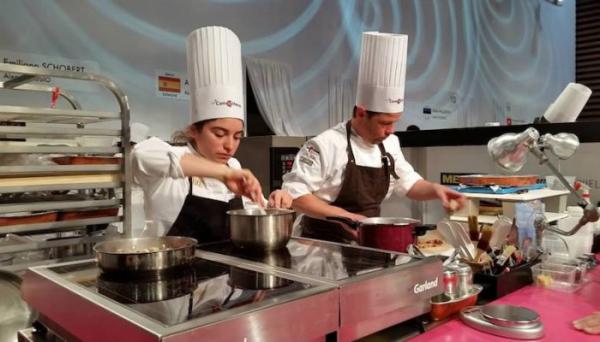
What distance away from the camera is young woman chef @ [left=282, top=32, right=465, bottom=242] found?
2.03m

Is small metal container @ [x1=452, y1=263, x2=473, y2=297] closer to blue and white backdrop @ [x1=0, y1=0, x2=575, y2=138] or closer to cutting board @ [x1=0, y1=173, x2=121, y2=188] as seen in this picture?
cutting board @ [x1=0, y1=173, x2=121, y2=188]

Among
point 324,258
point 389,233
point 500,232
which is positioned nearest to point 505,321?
point 389,233

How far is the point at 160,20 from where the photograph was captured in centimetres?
361

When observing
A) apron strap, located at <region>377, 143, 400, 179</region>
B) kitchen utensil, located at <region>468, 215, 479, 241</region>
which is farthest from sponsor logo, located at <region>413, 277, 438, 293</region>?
apron strap, located at <region>377, 143, 400, 179</region>

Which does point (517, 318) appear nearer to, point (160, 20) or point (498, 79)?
point (160, 20)

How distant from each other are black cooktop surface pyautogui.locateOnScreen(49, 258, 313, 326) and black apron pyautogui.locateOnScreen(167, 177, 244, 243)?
0.54m

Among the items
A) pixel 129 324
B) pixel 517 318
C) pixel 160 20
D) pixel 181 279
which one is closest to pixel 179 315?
pixel 129 324

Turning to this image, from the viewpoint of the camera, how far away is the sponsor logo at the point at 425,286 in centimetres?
98

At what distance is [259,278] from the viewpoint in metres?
0.90

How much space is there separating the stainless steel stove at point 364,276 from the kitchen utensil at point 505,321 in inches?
6.4

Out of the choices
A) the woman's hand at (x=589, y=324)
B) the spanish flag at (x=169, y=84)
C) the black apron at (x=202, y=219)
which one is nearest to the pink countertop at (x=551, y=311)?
the woman's hand at (x=589, y=324)

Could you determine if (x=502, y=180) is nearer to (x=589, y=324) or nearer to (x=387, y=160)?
(x=387, y=160)

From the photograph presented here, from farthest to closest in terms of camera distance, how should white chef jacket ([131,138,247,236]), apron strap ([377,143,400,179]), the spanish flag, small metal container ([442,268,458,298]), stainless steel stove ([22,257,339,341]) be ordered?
the spanish flag < apron strap ([377,143,400,179]) < white chef jacket ([131,138,247,236]) < small metal container ([442,268,458,298]) < stainless steel stove ([22,257,339,341])

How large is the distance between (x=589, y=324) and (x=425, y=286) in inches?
17.5
